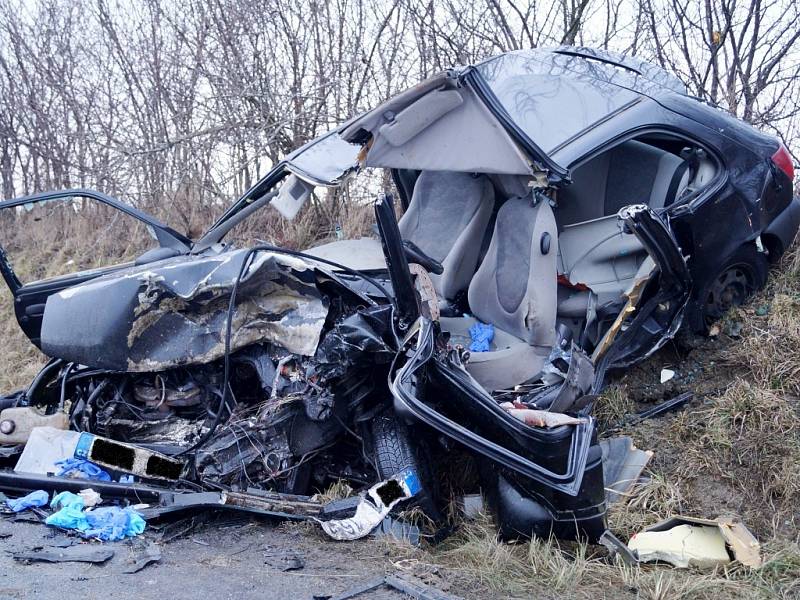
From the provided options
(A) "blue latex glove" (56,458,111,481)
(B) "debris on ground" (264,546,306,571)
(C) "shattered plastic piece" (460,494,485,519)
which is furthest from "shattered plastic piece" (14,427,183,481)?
(C) "shattered plastic piece" (460,494,485,519)

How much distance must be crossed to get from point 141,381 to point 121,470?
50 centimetres

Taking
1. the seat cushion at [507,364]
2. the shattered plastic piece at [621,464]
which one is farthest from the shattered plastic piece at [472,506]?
the shattered plastic piece at [621,464]

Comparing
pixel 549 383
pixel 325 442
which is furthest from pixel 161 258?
pixel 549 383

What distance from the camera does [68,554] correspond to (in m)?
2.99

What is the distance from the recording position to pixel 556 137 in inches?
166

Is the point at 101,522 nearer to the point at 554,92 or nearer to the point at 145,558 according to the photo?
the point at 145,558

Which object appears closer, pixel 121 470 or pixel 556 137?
pixel 121 470

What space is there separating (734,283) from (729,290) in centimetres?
5

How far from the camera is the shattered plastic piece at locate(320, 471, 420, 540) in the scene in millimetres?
3373

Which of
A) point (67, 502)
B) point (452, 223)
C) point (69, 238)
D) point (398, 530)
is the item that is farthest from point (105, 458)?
point (69, 238)

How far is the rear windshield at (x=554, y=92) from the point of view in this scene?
427 cm

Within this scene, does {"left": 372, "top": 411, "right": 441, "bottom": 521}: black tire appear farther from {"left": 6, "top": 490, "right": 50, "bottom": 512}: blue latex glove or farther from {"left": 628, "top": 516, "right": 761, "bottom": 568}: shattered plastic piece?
{"left": 6, "top": 490, "right": 50, "bottom": 512}: blue latex glove

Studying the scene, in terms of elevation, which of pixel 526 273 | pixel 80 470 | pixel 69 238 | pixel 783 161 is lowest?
pixel 80 470

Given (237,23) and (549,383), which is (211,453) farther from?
(237,23)
